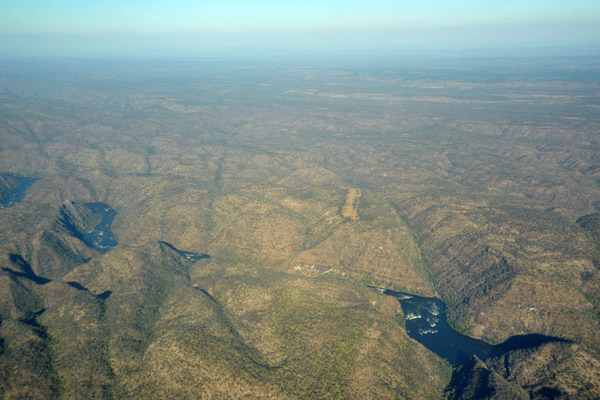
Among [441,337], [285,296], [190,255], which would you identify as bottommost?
[441,337]

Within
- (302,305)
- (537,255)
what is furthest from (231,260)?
(537,255)

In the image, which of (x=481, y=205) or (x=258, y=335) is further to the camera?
(x=481, y=205)

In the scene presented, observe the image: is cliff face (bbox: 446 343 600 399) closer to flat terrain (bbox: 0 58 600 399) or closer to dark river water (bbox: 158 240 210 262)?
flat terrain (bbox: 0 58 600 399)

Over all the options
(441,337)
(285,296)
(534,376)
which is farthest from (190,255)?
(534,376)

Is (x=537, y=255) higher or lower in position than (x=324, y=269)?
higher

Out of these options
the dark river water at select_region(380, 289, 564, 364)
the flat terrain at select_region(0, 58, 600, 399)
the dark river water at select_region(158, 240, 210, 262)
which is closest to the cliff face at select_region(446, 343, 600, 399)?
the flat terrain at select_region(0, 58, 600, 399)

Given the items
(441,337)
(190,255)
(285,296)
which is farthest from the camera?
(190,255)

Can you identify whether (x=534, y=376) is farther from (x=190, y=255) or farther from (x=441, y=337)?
(x=190, y=255)

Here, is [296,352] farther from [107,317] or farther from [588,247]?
[588,247]
